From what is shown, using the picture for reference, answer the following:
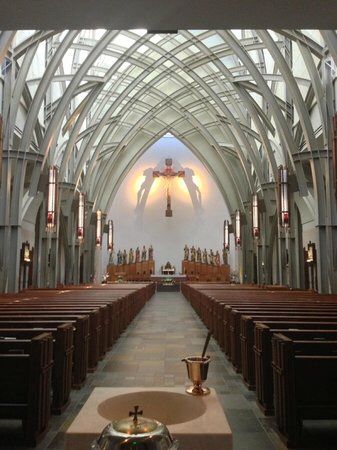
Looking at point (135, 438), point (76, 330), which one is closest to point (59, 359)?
point (76, 330)

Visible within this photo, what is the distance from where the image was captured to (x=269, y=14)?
527cm

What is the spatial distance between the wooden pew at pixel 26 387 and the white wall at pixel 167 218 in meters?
29.5

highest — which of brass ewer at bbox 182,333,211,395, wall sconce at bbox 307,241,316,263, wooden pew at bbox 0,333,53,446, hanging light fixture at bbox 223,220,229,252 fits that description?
hanging light fixture at bbox 223,220,229,252

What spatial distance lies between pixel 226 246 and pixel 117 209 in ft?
31.2

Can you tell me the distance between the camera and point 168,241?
1326 inches

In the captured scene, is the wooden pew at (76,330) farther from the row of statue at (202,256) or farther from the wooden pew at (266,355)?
the row of statue at (202,256)

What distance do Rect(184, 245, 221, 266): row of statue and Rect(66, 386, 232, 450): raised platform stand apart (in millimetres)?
27864

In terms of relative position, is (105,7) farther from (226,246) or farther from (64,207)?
(226,246)

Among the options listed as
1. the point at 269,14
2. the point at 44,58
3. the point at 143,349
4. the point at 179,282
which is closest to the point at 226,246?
the point at 179,282

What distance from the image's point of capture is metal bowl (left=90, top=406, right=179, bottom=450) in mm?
1236

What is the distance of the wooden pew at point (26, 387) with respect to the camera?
3.54 m

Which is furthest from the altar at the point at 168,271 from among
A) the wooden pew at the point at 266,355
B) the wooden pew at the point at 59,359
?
the wooden pew at the point at 59,359

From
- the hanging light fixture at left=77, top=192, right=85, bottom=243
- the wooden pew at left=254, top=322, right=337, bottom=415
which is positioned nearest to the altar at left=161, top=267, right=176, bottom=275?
the hanging light fixture at left=77, top=192, right=85, bottom=243

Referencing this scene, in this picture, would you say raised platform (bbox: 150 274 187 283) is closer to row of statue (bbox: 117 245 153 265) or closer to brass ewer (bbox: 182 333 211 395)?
row of statue (bbox: 117 245 153 265)
